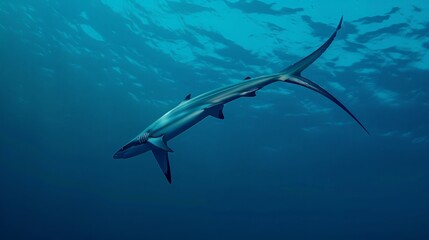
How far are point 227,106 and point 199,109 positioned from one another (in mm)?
21599

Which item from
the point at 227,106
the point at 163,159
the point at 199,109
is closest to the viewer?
the point at 199,109

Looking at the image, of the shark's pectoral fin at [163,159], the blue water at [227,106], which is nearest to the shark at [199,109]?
the shark's pectoral fin at [163,159]

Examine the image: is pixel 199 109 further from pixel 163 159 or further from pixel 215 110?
pixel 163 159

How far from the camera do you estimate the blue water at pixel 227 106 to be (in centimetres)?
Result: 1603

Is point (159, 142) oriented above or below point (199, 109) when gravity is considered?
below

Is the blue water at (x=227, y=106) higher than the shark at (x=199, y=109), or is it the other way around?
the blue water at (x=227, y=106)

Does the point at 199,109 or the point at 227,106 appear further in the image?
the point at 227,106

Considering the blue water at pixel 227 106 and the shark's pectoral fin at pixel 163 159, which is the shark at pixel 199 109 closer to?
the shark's pectoral fin at pixel 163 159

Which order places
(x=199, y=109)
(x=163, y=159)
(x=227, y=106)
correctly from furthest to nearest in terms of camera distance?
(x=227, y=106)
(x=163, y=159)
(x=199, y=109)

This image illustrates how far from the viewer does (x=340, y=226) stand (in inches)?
2665

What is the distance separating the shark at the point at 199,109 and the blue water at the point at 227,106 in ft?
37.2

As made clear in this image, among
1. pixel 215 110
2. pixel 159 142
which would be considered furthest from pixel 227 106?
pixel 159 142

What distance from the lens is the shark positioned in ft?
12.7

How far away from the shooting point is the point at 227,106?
2572cm
